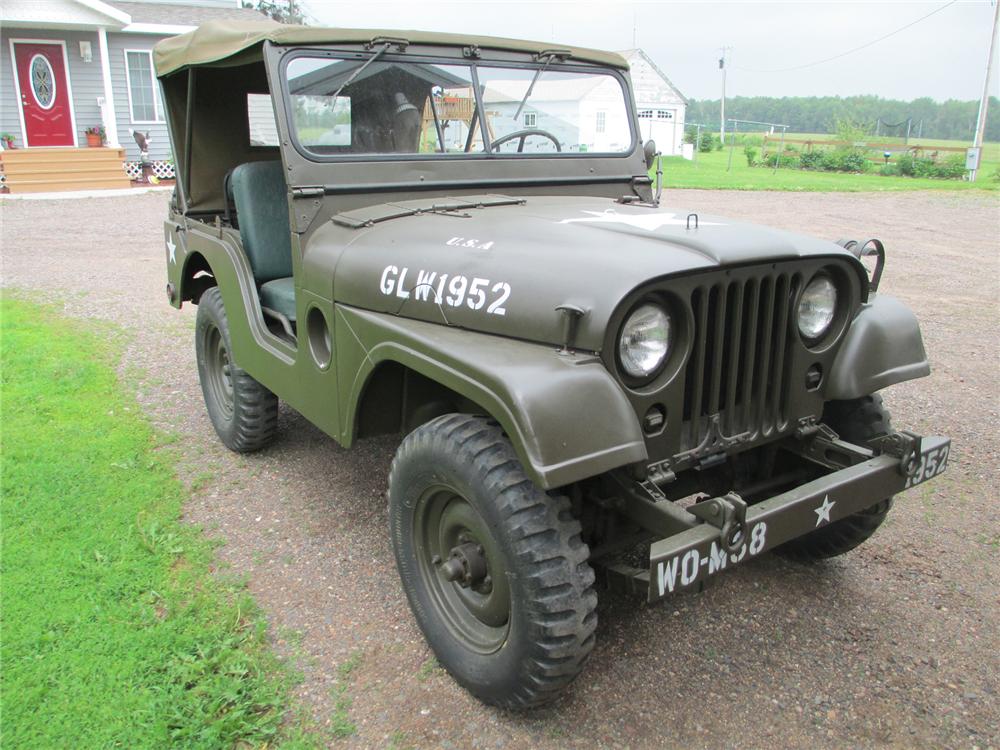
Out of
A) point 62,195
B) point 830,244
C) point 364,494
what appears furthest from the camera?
point 62,195

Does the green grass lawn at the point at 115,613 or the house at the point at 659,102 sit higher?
the house at the point at 659,102

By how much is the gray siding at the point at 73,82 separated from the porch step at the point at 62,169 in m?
0.77

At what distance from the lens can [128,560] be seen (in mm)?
3285

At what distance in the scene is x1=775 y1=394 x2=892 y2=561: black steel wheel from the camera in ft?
9.64

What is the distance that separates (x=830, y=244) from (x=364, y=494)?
2359mm

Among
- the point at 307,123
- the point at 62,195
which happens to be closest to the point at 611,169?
the point at 307,123

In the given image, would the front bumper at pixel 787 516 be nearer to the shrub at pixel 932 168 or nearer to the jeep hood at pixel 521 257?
the jeep hood at pixel 521 257

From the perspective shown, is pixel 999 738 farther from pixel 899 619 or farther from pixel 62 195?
pixel 62 195

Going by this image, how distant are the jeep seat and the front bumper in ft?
8.59

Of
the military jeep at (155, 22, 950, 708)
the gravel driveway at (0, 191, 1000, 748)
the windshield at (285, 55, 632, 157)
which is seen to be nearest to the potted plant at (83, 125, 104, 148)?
the gravel driveway at (0, 191, 1000, 748)

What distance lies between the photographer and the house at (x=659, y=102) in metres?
39.7

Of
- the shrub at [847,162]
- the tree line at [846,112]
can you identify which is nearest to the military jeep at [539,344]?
the shrub at [847,162]

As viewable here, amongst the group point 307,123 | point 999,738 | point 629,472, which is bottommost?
point 999,738

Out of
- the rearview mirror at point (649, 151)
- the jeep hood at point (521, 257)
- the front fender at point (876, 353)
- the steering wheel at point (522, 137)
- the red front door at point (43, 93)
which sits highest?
the red front door at point (43, 93)
